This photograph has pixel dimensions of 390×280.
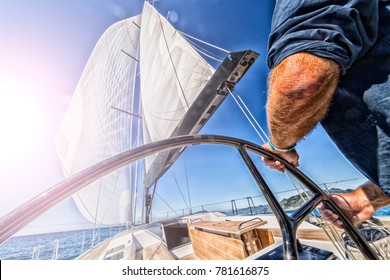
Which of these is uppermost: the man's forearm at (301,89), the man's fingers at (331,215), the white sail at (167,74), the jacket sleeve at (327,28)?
the white sail at (167,74)

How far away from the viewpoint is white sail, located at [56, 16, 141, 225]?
3.96 m

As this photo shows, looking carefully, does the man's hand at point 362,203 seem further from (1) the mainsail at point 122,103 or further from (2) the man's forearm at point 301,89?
(1) the mainsail at point 122,103

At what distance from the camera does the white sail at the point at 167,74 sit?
6.66 feet

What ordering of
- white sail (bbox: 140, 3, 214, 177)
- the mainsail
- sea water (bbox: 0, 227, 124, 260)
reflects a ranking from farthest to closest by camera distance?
sea water (bbox: 0, 227, 124, 260)
the mainsail
white sail (bbox: 140, 3, 214, 177)

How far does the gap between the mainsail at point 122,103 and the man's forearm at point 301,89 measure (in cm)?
177

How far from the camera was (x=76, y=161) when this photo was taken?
3840 mm

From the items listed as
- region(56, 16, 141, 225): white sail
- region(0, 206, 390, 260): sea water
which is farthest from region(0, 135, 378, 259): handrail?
region(56, 16, 141, 225): white sail

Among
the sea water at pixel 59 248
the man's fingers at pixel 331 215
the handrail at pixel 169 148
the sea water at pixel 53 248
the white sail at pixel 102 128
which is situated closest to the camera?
the handrail at pixel 169 148

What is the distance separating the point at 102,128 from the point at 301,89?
4431 millimetres

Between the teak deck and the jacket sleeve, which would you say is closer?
the jacket sleeve

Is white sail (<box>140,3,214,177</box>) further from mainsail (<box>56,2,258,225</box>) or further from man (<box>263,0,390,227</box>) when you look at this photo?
man (<box>263,0,390,227</box>)

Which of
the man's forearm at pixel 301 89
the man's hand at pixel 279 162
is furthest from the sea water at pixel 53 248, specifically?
the man's forearm at pixel 301 89

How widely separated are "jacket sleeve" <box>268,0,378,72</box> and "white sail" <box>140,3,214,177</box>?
1.63 m

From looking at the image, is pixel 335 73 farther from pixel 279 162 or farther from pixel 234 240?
pixel 234 240
